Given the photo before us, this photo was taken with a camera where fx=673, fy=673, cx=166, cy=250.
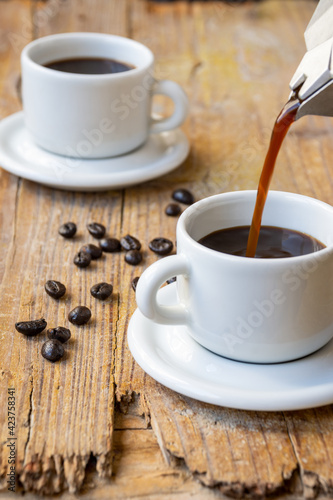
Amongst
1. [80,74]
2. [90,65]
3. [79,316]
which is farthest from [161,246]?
[90,65]

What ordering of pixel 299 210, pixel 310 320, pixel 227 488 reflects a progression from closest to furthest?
pixel 227 488 → pixel 310 320 → pixel 299 210

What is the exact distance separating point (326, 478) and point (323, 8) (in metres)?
0.70

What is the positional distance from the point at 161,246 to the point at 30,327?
14.7 inches

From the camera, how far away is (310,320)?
3.25 feet

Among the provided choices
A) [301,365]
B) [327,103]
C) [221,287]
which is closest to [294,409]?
[301,365]

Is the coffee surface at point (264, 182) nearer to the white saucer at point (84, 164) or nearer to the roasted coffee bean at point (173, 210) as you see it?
the roasted coffee bean at point (173, 210)

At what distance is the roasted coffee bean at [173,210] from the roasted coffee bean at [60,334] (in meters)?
0.50

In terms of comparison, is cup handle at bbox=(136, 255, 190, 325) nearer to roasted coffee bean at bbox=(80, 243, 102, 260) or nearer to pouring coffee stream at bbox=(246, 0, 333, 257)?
pouring coffee stream at bbox=(246, 0, 333, 257)

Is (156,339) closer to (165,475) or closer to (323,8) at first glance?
(165,475)

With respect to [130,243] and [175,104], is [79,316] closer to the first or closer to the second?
[130,243]

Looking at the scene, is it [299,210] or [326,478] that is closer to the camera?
[326,478]

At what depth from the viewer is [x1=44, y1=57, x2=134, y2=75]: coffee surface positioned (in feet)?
5.78

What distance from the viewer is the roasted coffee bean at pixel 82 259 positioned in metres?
1.37

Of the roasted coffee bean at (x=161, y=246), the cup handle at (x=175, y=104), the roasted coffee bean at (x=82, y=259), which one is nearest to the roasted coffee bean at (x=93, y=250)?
the roasted coffee bean at (x=82, y=259)
